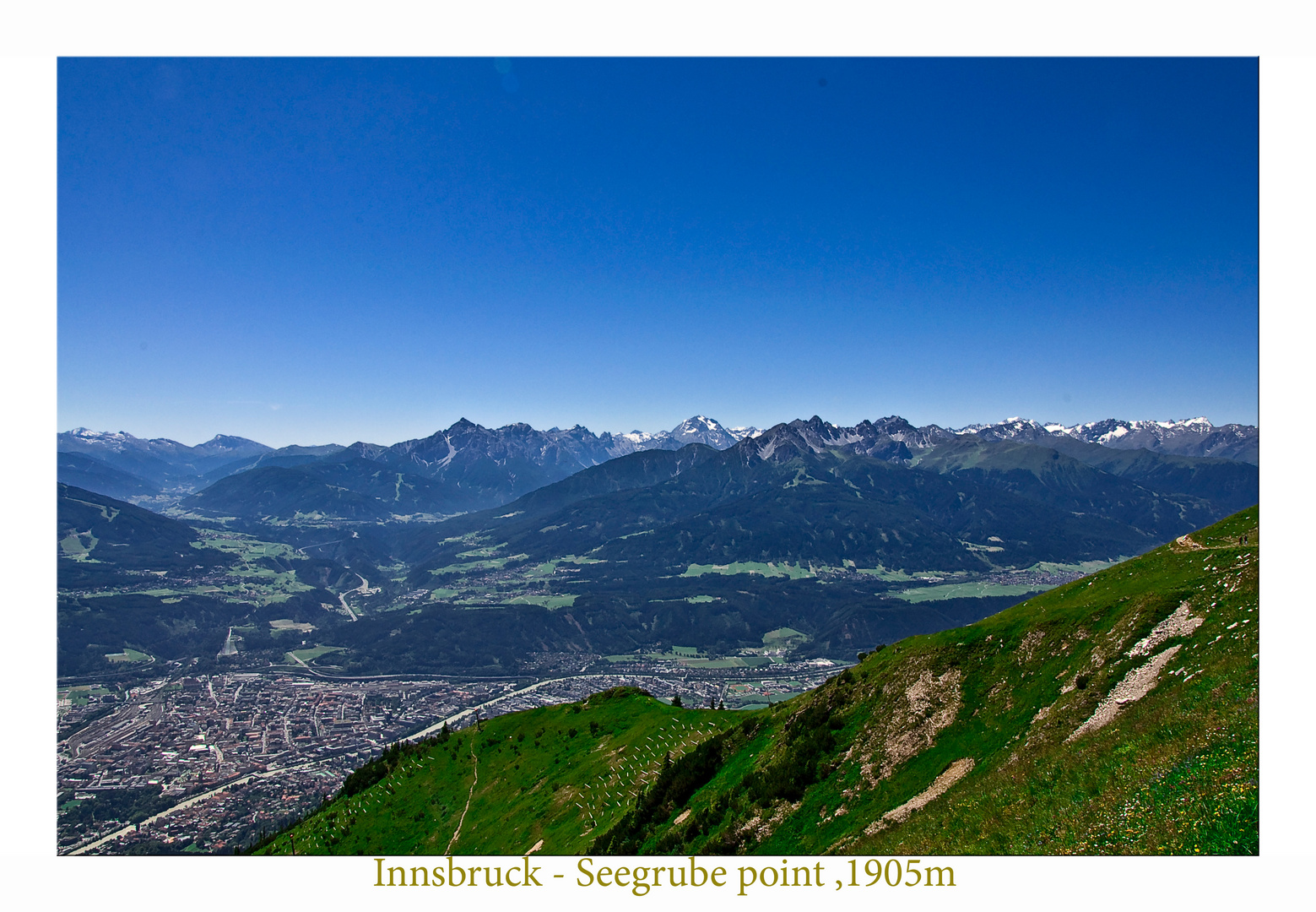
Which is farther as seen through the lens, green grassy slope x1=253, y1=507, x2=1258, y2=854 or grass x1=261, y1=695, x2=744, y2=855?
grass x1=261, y1=695, x2=744, y2=855

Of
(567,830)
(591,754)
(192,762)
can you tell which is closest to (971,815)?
(567,830)

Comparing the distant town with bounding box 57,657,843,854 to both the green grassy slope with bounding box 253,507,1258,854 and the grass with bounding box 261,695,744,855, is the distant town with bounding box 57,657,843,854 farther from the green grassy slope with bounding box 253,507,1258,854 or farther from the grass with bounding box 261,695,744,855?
the green grassy slope with bounding box 253,507,1258,854

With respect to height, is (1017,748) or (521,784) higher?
(1017,748)

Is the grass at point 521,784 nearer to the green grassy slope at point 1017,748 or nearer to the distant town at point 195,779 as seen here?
the green grassy slope at point 1017,748

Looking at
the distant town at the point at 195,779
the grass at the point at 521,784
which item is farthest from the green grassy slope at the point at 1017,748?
the distant town at the point at 195,779

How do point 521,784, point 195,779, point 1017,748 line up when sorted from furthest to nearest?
point 195,779 < point 521,784 < point 1017,748

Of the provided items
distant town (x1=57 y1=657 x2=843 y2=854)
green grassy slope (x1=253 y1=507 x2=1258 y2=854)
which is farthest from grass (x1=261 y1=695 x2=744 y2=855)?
distant town (x1=57 y1=657 x2=843 y2=854)

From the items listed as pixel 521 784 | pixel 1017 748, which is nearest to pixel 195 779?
pixel 521 784

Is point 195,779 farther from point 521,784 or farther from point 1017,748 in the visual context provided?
point 1017,748

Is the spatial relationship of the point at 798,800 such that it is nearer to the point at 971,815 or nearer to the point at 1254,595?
the point at 971,815
